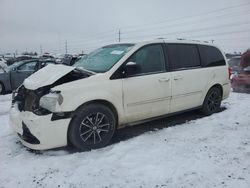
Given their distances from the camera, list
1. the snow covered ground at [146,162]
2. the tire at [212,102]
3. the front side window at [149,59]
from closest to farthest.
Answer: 1. the snow covered ground at [146,162]
2. the front side window at [149,59]
3. the tire at [212,102]

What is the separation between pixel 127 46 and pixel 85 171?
2406 mm

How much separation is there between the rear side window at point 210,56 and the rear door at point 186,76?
176 mm

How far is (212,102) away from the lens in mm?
6027

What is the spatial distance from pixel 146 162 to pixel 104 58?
6.98ft

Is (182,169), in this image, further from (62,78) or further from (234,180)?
(62,78)

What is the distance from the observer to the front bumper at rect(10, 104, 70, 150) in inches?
144

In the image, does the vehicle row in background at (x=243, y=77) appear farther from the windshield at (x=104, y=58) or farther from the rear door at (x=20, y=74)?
the rear door at (x=20, y=74)

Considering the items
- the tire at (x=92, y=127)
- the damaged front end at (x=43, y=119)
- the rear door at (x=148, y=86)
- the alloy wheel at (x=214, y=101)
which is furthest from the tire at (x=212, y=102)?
the damaged front end at (x=43, y=119)

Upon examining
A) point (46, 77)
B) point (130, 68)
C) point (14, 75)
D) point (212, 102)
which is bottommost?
point (212, 102)

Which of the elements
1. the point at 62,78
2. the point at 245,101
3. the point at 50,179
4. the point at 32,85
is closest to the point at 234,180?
the point at 50,179

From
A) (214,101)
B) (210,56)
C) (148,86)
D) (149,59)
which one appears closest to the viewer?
(148,86)

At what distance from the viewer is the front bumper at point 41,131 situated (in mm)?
3648

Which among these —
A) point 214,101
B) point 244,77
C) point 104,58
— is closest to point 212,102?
point 214,101

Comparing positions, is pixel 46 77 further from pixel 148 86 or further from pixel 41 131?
pixel 148 86
